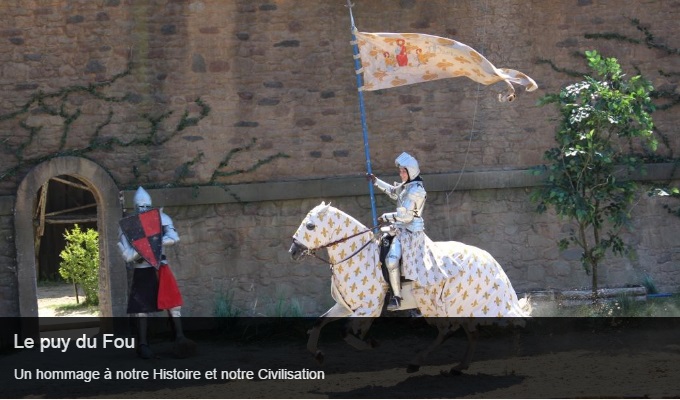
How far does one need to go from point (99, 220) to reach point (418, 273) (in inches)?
190

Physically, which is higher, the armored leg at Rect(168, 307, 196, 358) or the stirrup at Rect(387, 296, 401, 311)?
the stirrup at Rect(387, 296, 401, 311)

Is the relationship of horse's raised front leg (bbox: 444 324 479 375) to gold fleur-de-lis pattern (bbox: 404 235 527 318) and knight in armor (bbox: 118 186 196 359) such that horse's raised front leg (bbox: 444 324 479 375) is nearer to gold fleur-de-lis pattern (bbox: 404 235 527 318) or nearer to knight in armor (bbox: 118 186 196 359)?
gold fleur-de-lis pattern (bbox: 404 235 527 318)

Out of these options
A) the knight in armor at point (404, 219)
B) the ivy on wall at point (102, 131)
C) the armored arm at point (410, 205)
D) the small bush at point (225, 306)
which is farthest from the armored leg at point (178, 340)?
the armored arm at point (410, 205)

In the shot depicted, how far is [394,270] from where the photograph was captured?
10.9 m

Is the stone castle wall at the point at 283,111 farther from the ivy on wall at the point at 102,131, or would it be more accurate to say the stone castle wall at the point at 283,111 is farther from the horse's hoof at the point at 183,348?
the horse's hoof at the point at 183,348

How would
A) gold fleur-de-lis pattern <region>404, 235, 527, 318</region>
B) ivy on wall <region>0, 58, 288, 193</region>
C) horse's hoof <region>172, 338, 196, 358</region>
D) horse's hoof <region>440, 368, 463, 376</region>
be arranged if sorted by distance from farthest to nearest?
ivy on wall <region>0, 58, 288, 193</region> < horse's hoof <region>172, 338, 196, 358</region> < horse's hoof <region>440, 368, 463, 376</region> < gold fleur-de-lis pattern <region>404, 235, 527, 318</region>

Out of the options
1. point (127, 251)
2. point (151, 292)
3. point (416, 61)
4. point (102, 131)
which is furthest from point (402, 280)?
point (102, 131)

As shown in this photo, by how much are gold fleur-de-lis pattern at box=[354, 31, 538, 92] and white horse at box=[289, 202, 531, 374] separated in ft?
6.46

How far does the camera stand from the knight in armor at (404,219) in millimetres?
10930

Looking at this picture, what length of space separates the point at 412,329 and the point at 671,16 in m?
5.27

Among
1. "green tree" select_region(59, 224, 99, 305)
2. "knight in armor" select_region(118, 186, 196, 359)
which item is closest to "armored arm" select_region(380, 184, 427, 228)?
"knight in armor" select_region(118, 186, 196, 359)

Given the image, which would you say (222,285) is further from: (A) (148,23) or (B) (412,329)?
(A) (148,23)

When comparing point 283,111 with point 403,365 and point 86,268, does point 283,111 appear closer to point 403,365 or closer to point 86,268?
point 403,365

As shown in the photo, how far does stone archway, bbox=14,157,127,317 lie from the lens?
13.7 metres
